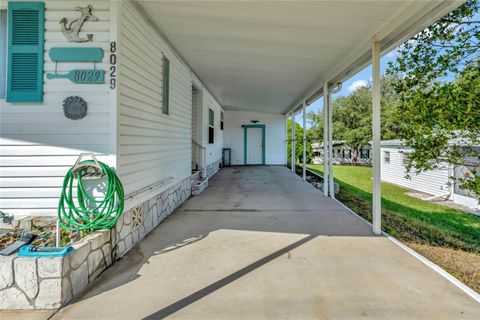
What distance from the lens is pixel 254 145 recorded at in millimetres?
13297

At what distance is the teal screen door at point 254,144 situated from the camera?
1318 centimetres

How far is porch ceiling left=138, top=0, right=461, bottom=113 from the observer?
296cm

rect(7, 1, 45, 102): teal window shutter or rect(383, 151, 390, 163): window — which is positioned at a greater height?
rect(7, 1, 45, 102): teal window shutter

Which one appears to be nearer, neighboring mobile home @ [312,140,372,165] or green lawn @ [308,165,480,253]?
green lawn @ [308,165,480,253]

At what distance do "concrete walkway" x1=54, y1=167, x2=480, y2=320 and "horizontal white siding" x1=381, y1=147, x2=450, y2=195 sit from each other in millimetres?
6837

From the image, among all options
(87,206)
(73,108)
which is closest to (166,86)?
(73,108)

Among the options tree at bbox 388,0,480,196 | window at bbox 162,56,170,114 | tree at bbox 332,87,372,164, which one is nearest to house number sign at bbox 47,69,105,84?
window at bbox 162,56,170,114

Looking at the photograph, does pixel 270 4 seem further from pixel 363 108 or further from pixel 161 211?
pixel 363 108

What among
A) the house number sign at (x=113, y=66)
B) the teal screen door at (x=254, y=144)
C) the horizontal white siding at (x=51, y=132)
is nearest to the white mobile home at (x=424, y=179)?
the teal screen door at (x=254, y=144)

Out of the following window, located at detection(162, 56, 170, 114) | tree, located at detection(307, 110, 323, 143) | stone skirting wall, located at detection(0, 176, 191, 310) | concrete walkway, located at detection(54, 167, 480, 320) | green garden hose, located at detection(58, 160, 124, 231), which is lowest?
concrete walkway, located at detection(54, 167, 480, 320)

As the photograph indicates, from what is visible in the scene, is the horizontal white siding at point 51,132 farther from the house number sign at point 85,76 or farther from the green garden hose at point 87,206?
the green garden hose at point 87,206

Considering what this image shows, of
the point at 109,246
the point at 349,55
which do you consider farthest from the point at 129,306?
the point at 349,55

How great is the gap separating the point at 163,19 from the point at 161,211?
290 centimetres

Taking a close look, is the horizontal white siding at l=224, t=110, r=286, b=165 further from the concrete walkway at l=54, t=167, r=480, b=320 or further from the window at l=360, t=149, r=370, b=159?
the window at l=360, t=149, r=370, b=159
